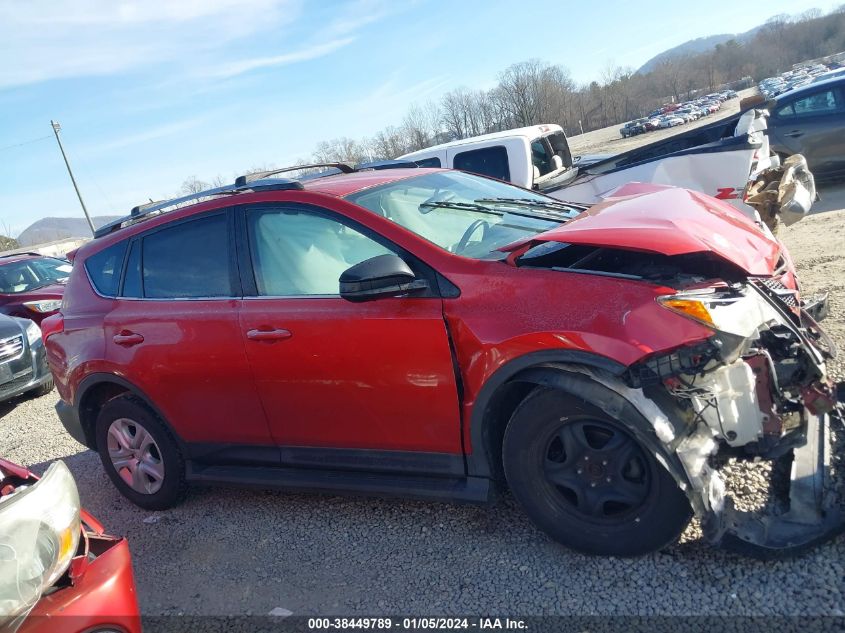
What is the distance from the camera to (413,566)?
303cm

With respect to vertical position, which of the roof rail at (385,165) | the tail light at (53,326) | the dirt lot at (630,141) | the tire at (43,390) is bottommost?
the dirt lot at (630,141)

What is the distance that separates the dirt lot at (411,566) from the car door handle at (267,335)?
1.12 metres

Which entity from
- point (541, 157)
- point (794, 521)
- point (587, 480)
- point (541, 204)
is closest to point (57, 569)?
point (587, 480)

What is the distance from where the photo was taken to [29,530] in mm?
2258

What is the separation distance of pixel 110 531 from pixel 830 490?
4013 millimetres

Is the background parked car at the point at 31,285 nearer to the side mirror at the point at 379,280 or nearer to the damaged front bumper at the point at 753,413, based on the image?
the side mirror at the point at 379,280

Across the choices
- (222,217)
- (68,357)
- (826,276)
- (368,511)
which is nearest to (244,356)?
(222,217)

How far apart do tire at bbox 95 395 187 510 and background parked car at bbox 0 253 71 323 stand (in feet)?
16.9

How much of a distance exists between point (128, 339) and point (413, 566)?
2.19m

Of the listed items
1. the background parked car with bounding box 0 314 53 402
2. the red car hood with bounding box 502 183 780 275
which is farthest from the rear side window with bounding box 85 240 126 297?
the background parked car with bounding box 0 314 53 402

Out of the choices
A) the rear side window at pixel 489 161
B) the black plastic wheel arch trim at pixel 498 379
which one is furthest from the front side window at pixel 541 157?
the black plastic wheel arch trim at pixel 498 379

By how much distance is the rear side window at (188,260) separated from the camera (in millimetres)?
3559

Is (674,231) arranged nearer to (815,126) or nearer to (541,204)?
(541,204)

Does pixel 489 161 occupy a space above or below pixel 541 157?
above
